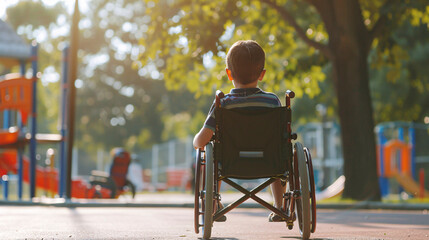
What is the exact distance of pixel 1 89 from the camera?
1647 cm

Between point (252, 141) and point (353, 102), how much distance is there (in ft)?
33.6

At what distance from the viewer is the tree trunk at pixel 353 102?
15.2 metres

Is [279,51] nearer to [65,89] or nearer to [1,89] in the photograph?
[65,89]

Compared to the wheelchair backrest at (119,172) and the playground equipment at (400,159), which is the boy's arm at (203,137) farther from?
the playground equipment at (400,159)

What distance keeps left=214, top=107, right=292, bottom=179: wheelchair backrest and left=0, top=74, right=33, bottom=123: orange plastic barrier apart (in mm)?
11727

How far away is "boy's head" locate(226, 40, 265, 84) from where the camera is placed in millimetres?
5500

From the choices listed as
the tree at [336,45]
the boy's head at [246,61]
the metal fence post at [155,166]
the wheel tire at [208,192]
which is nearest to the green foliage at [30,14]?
the metal fence post at [155,166]

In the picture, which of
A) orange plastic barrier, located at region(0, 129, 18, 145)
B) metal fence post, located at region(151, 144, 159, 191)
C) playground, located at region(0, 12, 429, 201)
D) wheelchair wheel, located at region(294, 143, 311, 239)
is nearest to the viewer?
wheelchair wheel, located at region(294, 143, 311, 239)

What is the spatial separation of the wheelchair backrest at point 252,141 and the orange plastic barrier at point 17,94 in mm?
11727

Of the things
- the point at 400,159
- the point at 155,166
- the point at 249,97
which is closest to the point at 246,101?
the point at 249,97

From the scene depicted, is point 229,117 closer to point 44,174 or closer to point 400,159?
point 44,174

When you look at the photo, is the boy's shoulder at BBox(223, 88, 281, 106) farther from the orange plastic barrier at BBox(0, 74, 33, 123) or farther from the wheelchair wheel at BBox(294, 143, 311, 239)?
the orange plastic barrier at BBox(0, 74, 33, 123)

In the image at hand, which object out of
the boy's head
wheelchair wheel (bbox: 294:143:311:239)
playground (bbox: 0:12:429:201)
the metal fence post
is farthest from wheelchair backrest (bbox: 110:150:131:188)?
the metal fence post

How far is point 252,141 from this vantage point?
5.43 m
